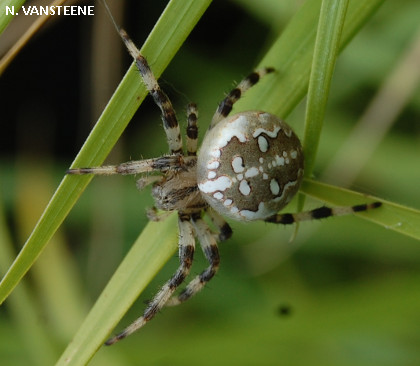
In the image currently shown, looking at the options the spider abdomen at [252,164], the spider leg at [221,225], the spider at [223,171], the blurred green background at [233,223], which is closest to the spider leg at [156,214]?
the spider at [223,171]

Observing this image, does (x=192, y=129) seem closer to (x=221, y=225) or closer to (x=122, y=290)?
(x=221, y=225)

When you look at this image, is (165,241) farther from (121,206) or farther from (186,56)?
(186,56)

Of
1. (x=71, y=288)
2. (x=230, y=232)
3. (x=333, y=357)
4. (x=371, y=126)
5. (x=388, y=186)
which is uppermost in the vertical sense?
(x=371, y=126)

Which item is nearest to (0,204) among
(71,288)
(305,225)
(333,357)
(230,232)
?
(71,288)

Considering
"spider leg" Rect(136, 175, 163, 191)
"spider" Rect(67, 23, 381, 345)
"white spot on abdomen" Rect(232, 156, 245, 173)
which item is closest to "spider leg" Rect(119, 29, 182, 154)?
"spider" Rect(67, 23, 381, 345)

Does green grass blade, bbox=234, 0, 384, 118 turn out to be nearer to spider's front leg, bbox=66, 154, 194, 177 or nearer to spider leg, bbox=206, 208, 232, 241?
spider's front leg, bbox=66, 154, 194, 177

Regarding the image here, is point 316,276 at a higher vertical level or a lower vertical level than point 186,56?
lower
